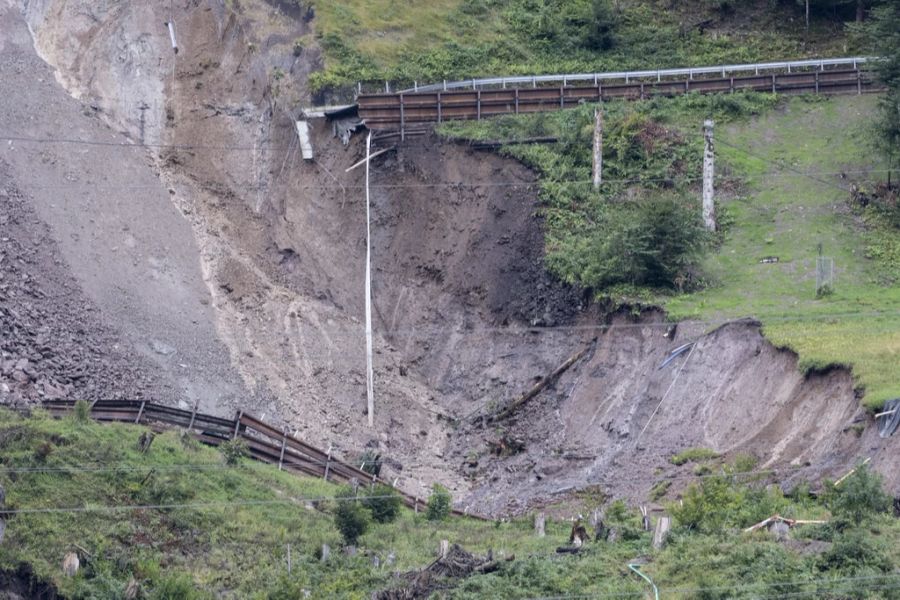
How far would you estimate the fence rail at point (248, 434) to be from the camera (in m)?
45.0

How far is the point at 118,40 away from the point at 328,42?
745cm

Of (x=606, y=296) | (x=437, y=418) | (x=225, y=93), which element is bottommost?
(x=437, y=418)

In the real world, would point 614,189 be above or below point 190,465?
above

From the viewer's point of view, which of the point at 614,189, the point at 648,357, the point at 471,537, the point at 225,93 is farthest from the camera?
the point at 225,93

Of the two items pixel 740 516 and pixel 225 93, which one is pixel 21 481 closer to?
pixel 740 516

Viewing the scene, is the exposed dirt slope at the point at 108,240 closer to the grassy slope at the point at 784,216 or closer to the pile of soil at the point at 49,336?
the pile of soil at the point at 49,336

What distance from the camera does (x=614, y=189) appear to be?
5778 centimetres

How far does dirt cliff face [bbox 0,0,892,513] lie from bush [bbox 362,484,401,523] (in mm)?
5063

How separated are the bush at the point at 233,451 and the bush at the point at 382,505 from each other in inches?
153

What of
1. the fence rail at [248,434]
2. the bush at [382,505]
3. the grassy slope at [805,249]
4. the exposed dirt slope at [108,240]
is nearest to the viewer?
the bush at [382,505]

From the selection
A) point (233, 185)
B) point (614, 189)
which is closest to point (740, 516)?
point (614, 189)

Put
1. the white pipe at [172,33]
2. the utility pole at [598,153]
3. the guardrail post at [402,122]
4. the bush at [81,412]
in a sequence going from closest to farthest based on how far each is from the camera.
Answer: the bush at [81,412]
the utility pole at [598,153]
the guardrail post at [402,122]
the white pipe at [172,33]

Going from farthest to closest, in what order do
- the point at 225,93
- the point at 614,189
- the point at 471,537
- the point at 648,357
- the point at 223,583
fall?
the point at 225,93, the point at 614,189, the point at 648,357, the point at 471,537, the point at 223,583

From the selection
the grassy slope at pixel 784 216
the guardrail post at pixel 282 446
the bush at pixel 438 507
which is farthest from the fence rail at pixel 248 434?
the grassy slope at pixel 784 216
